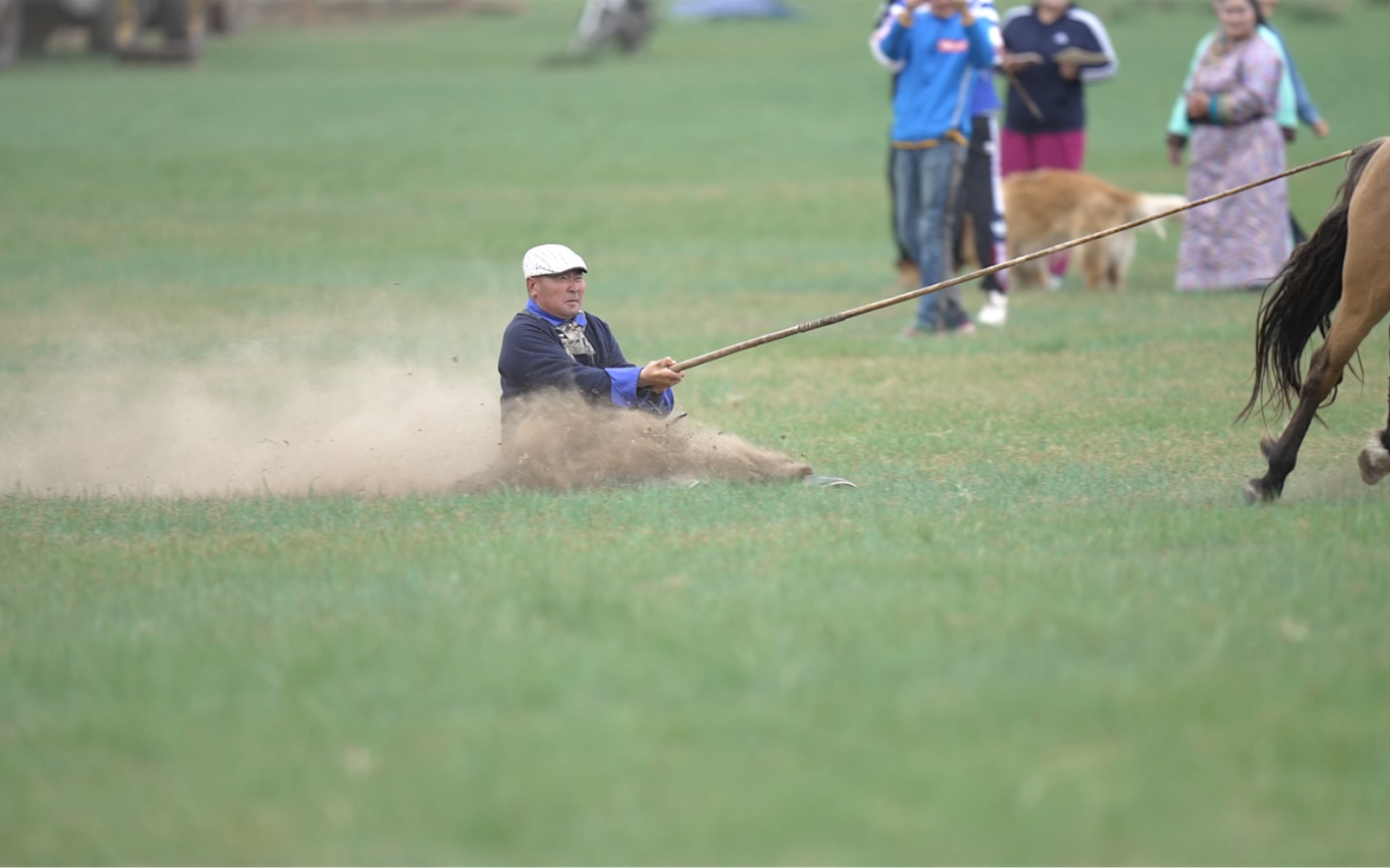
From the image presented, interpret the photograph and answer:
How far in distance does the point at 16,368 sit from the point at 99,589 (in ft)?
21.9

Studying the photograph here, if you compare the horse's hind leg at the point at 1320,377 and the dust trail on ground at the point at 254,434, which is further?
the dust trail on ground at the point at 254,434

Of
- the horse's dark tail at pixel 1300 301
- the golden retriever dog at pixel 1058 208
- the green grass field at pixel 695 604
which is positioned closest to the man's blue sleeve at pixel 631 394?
the green grass field at pixel 695 604

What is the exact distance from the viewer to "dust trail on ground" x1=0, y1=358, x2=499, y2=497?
828cm

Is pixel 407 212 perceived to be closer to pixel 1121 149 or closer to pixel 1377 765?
pixel 1121 149

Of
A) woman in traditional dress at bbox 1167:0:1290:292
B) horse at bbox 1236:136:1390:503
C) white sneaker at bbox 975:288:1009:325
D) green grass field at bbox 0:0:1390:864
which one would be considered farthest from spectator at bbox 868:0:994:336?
horse at bbox 1236:136:1390:503

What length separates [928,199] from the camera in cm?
1242

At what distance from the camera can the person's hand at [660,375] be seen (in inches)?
295

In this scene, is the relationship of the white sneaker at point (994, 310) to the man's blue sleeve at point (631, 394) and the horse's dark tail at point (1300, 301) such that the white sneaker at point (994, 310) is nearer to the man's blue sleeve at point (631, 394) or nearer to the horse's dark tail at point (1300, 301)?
the horse's dark tail at point (1300, 301)

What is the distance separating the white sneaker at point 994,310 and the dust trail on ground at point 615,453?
6.21 meters

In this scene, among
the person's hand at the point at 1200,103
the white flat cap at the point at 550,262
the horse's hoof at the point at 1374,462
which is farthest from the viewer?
the person's hand at the point at 1200,103

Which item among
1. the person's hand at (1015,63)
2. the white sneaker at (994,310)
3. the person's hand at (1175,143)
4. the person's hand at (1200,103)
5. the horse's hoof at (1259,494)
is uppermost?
the person's hand at (1015,63)

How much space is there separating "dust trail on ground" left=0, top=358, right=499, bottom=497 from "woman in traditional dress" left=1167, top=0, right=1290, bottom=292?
685cm

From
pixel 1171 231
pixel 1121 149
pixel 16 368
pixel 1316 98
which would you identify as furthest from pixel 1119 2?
pixel 16 368

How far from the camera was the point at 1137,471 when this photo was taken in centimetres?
791
